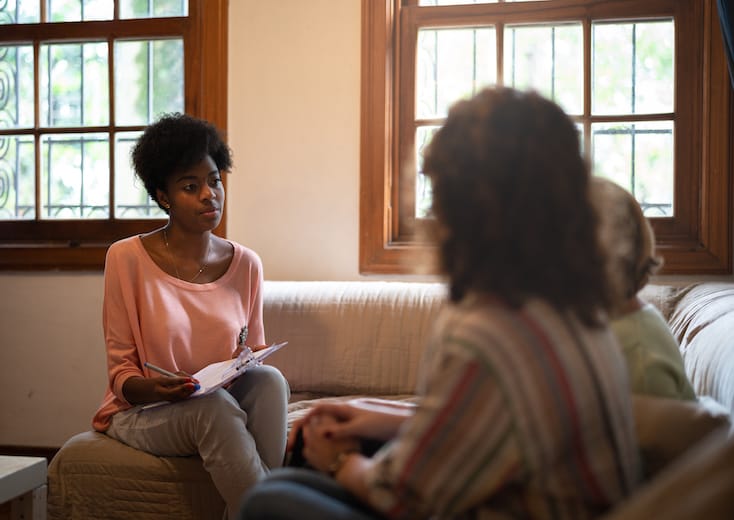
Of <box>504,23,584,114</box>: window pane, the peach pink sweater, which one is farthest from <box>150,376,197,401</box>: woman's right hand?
<box>504,23,584,114</box>: window pane

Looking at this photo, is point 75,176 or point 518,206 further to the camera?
point 75,176

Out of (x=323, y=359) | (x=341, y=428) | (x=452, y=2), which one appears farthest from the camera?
(x=452, y=2)

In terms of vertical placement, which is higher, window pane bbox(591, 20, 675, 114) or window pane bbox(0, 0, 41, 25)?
window pane bbox(0, 0, 41, 25)

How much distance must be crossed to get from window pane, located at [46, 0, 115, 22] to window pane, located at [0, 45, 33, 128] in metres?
0.19

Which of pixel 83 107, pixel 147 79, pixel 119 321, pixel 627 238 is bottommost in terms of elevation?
pixel 119 321

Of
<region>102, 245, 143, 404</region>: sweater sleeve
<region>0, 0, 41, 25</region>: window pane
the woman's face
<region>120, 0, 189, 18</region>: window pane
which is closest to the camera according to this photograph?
<region>102, 245, 143, 404</region>: sweater sleeve

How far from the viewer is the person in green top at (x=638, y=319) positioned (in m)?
1.22

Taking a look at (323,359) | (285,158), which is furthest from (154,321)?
(285,158)

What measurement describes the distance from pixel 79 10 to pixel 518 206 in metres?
2.98

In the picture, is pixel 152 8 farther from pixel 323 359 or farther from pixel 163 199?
pixel 323 359

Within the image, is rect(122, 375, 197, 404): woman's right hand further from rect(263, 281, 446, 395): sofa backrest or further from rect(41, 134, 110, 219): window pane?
rect(41, 134, 110, 219): window pane

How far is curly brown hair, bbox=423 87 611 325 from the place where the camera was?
2.93 feet

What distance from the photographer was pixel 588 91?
9.62ft

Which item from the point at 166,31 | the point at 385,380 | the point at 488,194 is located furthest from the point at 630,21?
the point at 488,194
